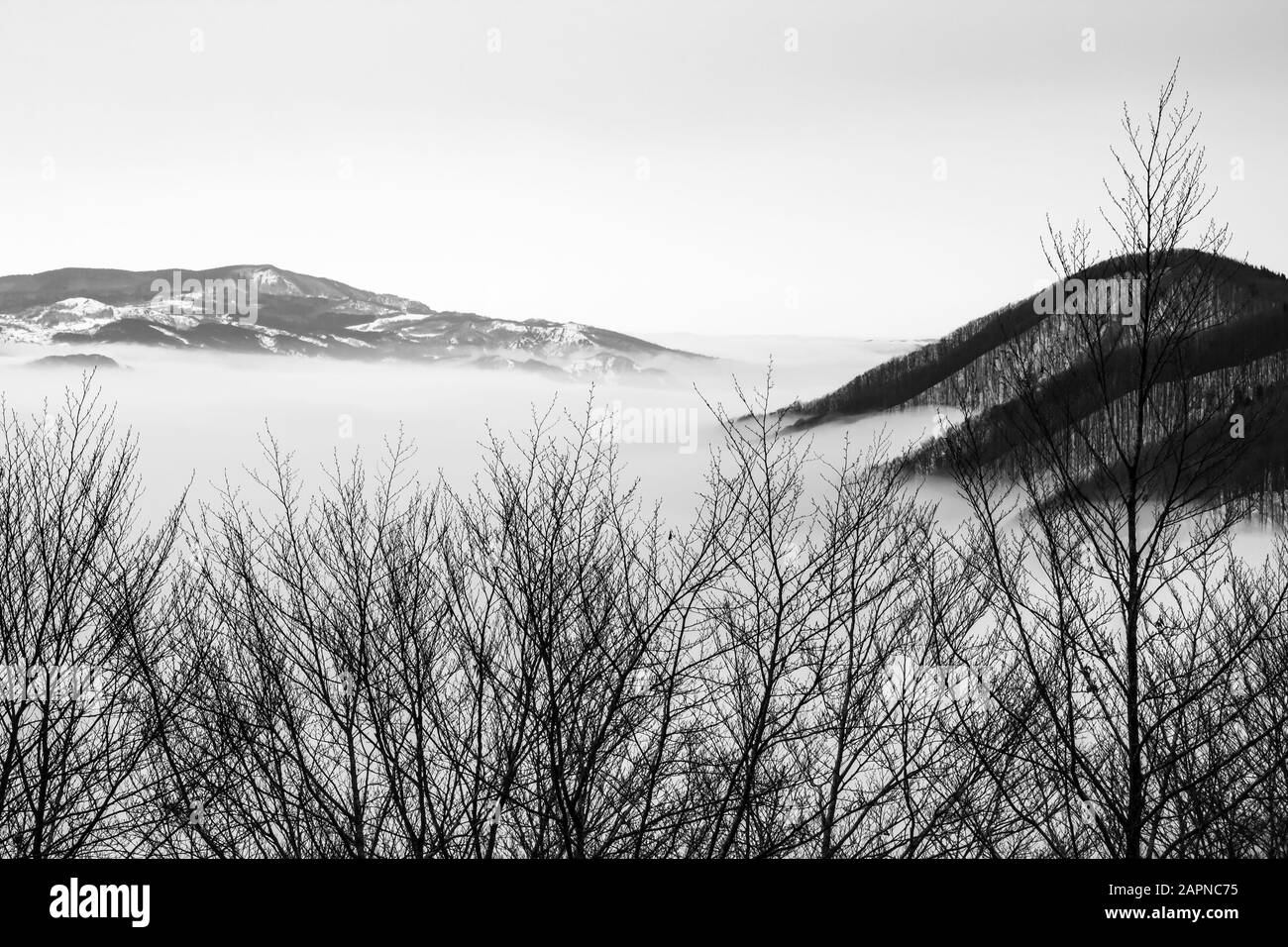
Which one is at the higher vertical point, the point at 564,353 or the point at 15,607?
the point at 564,353

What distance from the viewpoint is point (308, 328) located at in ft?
335

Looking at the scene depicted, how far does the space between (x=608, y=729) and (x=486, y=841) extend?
229 cm

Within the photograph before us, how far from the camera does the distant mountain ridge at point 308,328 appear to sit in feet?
256

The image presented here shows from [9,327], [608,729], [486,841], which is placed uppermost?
[9,327]

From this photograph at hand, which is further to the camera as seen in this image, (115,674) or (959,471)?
(115,674)

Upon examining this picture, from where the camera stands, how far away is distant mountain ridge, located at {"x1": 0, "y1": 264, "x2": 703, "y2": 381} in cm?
7812

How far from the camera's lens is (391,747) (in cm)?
1238

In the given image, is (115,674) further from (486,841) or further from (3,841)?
(486,841)

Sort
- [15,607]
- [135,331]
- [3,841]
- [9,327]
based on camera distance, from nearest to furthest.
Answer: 1. [3,841]
2. [15,607]
3. [9,327]
4. [135,331]
